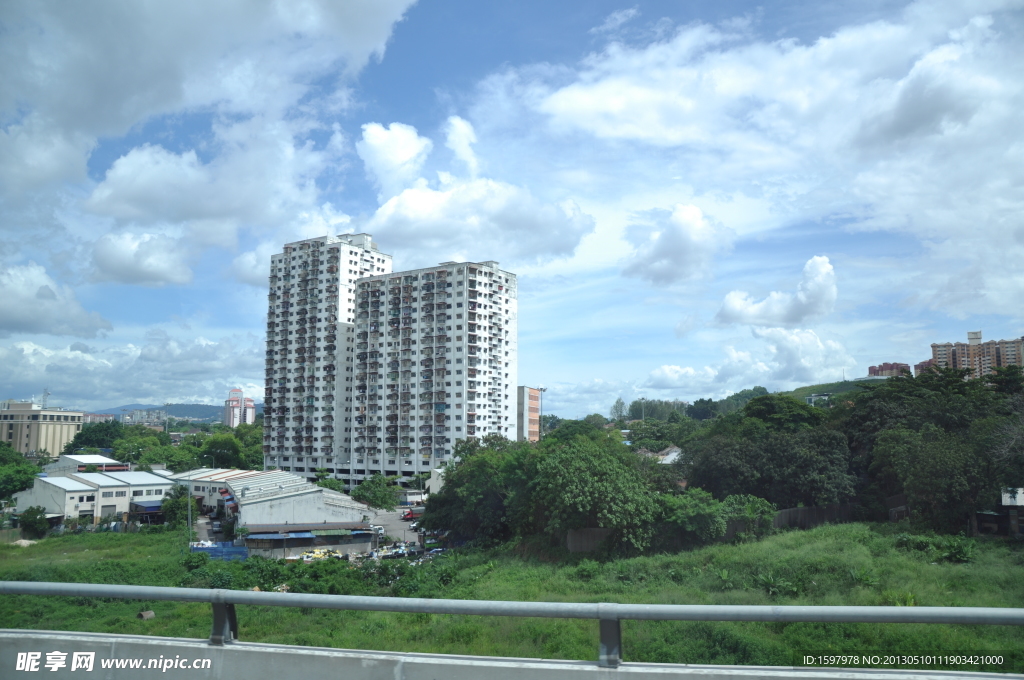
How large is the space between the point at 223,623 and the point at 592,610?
198cm

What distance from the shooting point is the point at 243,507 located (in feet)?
109

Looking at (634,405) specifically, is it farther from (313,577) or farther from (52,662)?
(52,662)

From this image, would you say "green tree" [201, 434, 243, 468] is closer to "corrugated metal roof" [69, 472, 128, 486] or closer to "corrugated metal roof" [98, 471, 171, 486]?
"corrugated metal roof" [98, 471, 171, 486]

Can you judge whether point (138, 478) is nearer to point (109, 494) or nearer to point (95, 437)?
point (109, 494)

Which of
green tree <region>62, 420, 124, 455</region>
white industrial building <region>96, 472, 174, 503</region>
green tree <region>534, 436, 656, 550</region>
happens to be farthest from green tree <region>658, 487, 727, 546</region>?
green tree <region>62, 420, 124, 455</region>

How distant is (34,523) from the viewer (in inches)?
1282

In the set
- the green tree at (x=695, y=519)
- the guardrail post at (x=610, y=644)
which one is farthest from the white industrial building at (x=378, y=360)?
the guardrail post at (x=610, y=644)

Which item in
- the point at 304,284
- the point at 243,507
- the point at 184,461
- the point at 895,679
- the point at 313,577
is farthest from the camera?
the point at 304,284

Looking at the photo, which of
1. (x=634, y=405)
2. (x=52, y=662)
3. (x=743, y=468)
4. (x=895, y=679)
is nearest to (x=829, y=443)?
(x=743, y=468)

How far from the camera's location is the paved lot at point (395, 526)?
124 feet

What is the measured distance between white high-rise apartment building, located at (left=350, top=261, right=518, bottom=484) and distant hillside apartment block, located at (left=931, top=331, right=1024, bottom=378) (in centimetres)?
3520

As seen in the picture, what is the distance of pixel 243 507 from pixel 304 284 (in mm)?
35640

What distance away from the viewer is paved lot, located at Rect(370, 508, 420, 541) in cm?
3788
